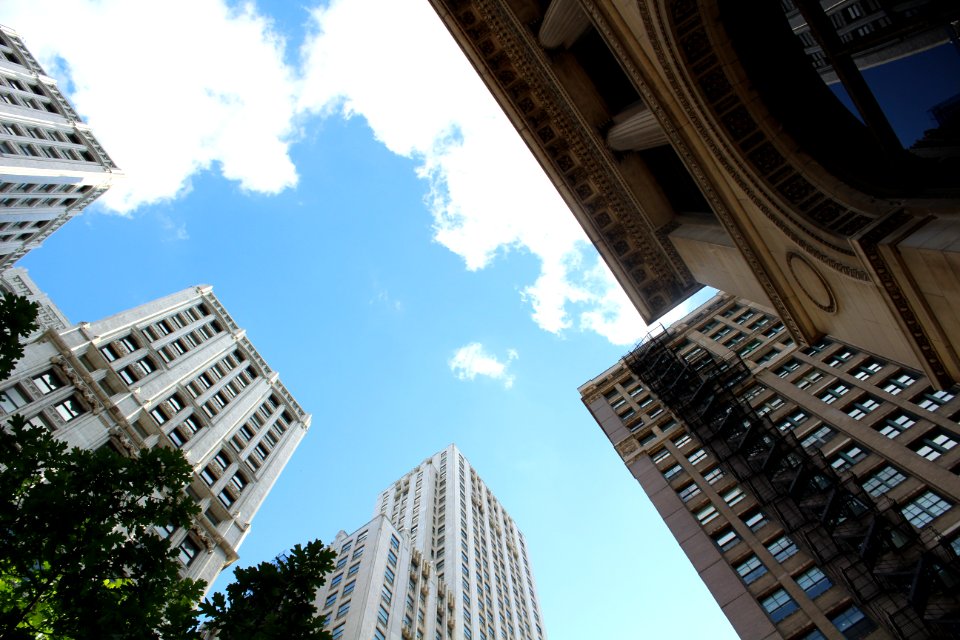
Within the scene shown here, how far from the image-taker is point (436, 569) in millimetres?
62031

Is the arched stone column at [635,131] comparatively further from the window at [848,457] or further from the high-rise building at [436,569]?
the high-rise building at [436,569]

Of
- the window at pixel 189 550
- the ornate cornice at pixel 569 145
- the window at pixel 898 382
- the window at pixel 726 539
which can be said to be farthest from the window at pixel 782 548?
the window at pixel 189 550

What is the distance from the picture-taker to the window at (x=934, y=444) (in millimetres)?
28312

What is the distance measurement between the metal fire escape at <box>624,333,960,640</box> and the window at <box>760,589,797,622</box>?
2.20 meters

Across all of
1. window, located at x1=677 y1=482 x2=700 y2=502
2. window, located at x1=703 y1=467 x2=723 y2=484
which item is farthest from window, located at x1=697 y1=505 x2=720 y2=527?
window, located at x1=703 y1=467 x2=723 y2=484

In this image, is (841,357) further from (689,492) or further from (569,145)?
(569,145)

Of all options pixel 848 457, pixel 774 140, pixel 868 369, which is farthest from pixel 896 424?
pixel 774 140

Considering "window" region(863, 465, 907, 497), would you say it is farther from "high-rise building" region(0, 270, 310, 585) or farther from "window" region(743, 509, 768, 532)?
"high-rise building" region(0, 270, 310, 585)

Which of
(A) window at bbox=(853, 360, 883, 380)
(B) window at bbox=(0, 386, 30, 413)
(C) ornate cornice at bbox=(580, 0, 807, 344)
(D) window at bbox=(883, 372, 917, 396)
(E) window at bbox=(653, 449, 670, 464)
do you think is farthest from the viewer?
(E) window at bbox=(653, 449, 670, 464)

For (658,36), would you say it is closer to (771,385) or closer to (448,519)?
(771,385)

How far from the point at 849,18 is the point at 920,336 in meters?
6.59

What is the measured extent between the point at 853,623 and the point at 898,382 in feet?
50.9

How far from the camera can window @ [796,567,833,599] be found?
26.8m

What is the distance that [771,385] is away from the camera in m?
40.1
